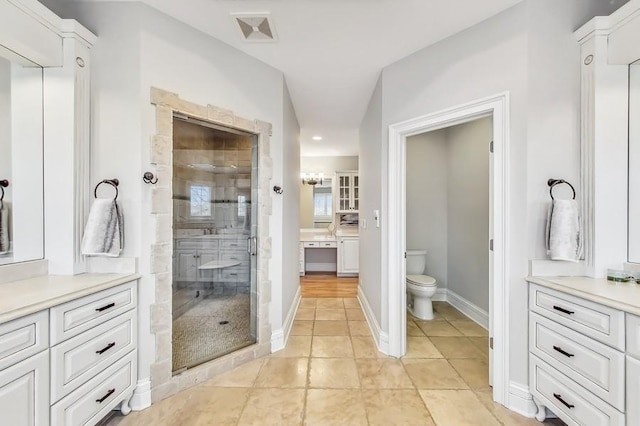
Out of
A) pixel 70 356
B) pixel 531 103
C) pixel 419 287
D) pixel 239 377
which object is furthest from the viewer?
Result: pixel 419 287

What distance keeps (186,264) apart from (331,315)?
1903 mm

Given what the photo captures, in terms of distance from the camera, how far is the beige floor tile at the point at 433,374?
2.00 metres

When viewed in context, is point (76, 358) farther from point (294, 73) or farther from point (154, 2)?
point (294, 73)

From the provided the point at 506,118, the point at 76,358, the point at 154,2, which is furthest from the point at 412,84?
the point at 76,358

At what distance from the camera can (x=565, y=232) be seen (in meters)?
1.59

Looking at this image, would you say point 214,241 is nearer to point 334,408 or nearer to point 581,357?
point 334,408

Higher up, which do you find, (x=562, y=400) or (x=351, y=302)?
(x=562, y=400)

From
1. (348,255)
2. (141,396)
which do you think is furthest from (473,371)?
(348,255)

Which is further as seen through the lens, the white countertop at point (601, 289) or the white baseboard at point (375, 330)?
the white baseboard at point (375, 330)

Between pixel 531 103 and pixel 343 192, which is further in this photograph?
pixel 343 192

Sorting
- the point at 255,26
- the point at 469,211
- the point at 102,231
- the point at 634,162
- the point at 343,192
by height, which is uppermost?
the point at 255,26

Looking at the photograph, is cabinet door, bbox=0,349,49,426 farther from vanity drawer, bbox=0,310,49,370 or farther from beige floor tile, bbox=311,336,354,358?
beige floor tile, bbox=311,336,354,358

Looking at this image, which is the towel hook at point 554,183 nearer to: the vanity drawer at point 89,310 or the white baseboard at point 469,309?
the white baseboard at point 469,309

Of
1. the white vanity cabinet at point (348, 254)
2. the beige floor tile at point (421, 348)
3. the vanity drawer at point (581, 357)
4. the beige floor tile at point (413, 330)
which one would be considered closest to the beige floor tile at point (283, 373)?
the beige floor tile at point (421, 348)
